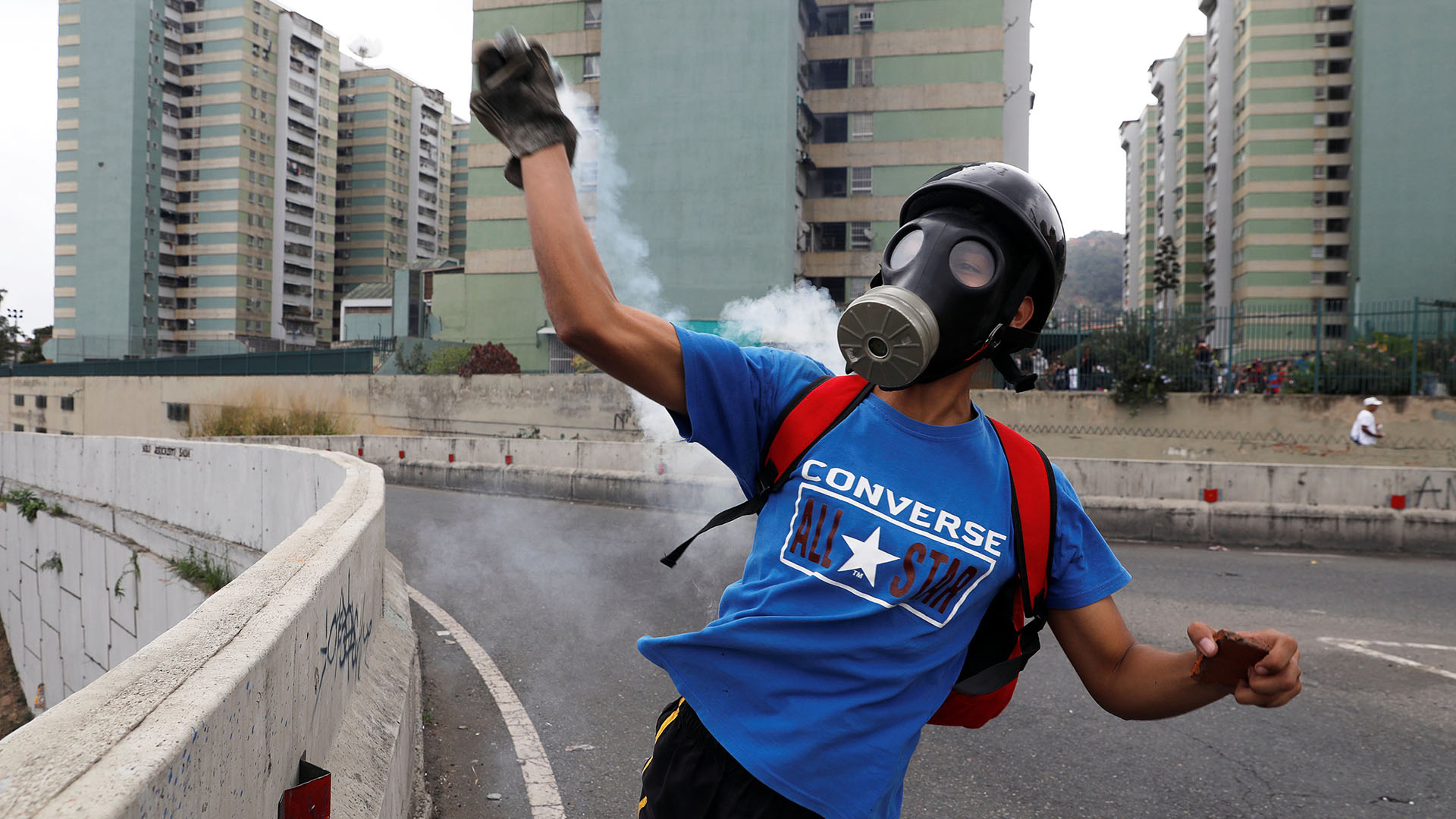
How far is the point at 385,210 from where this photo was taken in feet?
326

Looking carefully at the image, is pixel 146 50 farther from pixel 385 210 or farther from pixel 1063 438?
pixel 1063 438

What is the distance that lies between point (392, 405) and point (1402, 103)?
2325 inches

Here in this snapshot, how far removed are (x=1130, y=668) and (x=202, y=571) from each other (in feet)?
31.3

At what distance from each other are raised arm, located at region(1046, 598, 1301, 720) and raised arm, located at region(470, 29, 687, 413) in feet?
3.38

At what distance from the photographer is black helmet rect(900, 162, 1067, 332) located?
1839 mm

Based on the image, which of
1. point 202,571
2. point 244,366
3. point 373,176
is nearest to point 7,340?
point 373,176

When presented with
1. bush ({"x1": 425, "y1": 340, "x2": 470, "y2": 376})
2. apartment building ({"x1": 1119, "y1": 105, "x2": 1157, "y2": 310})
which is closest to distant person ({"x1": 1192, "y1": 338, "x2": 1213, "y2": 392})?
bush ({"x1": 425, "y1": 340, "x2": 470, "y2": 376})

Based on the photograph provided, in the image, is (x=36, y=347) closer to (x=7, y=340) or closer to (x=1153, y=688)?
(x=7, y=340)

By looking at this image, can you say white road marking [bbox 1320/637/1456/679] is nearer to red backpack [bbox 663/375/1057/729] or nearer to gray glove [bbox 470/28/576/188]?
red backpack [bbox 663/375/1057/729]

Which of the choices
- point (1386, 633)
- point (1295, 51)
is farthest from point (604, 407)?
point (1295, 51)

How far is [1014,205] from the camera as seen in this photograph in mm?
1836

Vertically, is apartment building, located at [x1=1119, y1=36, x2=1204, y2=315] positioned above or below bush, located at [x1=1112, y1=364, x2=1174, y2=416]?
above

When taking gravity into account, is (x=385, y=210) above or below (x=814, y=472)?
above

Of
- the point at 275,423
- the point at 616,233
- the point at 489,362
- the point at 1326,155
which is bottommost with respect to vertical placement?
the point at 275,423
